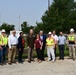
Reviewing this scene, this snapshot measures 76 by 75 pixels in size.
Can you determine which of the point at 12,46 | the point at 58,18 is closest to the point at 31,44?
the point at 12,46

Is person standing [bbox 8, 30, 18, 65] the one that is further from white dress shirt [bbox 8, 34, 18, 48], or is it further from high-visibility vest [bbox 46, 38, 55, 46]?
high-visibility vest [bbox 46, 38, 55, 46]

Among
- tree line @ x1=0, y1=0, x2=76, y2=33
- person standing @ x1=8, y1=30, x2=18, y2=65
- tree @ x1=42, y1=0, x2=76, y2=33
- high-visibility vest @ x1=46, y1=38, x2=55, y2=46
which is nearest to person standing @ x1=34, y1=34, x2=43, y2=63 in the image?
high-visibility vest @ x1=46, y1=38, x2=55, y2=46

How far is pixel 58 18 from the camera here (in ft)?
150

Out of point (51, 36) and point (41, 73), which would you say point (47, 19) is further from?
point (41, 73)

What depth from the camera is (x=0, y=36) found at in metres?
15.1

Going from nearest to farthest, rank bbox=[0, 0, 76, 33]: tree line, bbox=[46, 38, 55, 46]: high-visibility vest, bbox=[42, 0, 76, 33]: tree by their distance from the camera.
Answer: bbox=[46, 38, 55, 46]: high-visibility vest < bbox=[0, 0, 76, 33]: tree line < bbox=[42, 0, 76, 33]: tree

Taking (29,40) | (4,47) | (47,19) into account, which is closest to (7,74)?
(4,47)

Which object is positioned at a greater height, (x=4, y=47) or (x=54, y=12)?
(x=54, y=12)

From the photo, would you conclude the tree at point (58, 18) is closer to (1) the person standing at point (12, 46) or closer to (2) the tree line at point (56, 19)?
(2) the tree line at point (56, 19)

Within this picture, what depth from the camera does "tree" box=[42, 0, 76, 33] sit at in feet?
143

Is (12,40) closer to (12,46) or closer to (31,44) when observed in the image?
(12,46)

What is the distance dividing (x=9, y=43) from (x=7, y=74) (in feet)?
11.7

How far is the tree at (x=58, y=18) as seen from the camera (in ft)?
143

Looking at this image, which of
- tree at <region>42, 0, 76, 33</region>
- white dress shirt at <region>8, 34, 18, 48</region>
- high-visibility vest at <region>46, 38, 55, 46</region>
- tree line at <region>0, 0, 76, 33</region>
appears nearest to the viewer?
white dress shirt at <region>8, 34, 18, 48</region>
